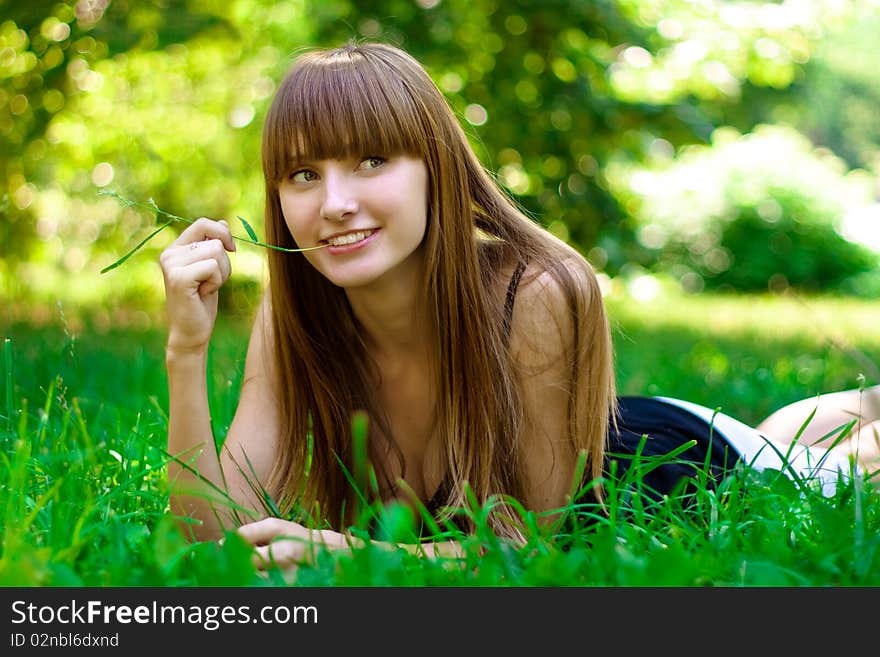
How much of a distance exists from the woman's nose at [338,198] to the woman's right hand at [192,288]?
0.25 m

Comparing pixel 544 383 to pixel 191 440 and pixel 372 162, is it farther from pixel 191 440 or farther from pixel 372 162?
pixel 191 440

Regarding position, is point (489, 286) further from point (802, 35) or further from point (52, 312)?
point (802, 35)

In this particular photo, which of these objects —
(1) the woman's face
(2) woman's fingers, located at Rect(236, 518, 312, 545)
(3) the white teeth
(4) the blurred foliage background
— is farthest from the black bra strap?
(4) the blurred foliage background

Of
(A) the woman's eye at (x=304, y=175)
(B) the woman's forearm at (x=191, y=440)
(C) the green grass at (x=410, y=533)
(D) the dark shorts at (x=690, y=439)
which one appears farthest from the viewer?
(D) the dark shorts at (x=690, y=439)

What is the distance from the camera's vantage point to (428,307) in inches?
84.0

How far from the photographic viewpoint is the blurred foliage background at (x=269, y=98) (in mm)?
4734

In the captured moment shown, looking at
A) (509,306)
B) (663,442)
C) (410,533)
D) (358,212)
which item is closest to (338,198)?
(358,212)

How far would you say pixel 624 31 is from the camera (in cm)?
552

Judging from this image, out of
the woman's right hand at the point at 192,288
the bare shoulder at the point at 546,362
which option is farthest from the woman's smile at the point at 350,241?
the bare shoulder at the point at 546,362

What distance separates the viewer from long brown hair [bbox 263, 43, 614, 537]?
195 cm

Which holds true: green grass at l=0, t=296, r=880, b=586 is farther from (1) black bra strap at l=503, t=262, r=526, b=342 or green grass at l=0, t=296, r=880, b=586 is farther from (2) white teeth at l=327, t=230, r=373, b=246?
(2) white teeth at l=327, t=230, r=373, b=246

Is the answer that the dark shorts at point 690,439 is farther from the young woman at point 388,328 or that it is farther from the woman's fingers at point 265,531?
the woman's fingers at point 265,531

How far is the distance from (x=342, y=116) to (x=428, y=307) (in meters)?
0.45
